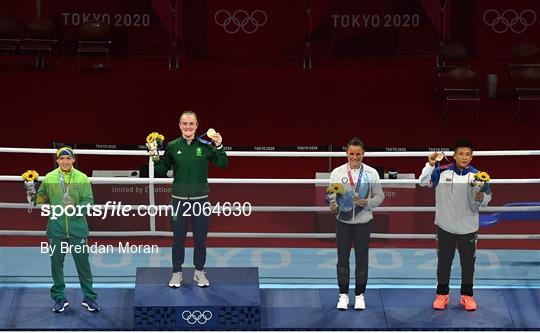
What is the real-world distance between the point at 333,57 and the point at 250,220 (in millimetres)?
5131

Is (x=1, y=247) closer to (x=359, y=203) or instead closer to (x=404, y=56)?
(x=359, y=203)

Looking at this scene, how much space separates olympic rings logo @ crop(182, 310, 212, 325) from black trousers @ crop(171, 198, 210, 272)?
1.22ft

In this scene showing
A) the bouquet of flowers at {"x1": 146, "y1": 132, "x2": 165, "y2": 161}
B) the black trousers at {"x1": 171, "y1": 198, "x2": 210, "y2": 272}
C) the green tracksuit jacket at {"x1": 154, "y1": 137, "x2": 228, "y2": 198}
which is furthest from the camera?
the black trousers at {"x1": 171, "y1": 198, "x2": 210, "y2": 272}

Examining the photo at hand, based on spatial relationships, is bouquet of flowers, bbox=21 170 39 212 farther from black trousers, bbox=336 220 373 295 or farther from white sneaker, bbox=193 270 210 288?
black trousers, bbox=336 220 373 295

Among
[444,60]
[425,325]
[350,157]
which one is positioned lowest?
[425,325]

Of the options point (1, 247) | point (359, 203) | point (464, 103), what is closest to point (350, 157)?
point (359, 203)

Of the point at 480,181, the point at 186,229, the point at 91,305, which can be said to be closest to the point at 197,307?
the point at 186,229

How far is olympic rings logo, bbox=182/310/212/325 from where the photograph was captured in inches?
306

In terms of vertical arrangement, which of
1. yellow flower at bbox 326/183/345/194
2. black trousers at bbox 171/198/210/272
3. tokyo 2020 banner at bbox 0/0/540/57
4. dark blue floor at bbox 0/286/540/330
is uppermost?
tokyo 2020 banner at bbox 0/0/540/57

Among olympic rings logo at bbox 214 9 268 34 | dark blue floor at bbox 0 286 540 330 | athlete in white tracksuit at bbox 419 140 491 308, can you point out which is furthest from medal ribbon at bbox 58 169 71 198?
olympic rings logo at bbox 214 9 268 34

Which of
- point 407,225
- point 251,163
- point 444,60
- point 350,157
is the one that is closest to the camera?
point 350,157

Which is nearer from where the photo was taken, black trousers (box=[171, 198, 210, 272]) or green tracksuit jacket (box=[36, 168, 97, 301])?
green tracksuit jacket (box=[36, 168, 97, 301])

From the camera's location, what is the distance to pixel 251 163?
12484mm

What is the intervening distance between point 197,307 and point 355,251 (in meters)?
1.24
